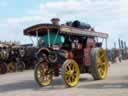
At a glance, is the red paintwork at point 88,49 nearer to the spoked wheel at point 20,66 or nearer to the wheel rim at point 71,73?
the wheel rim at point 71,73

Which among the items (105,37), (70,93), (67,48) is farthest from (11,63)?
(70,93)

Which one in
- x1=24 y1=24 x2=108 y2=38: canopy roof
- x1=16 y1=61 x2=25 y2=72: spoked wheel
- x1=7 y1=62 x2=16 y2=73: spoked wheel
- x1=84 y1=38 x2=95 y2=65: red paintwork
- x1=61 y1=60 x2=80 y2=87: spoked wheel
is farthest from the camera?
x1=16 y1=61 x2=25 y2=72: spoked wheel

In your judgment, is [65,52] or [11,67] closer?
[65,52]

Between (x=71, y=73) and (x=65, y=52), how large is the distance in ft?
3.23

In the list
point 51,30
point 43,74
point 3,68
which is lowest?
point 3,68

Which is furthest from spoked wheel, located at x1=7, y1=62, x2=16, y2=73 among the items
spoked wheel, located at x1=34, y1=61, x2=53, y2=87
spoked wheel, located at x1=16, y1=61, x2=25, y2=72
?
spoked wheel, located at x1=34, y1=61, x2=53, y2=87

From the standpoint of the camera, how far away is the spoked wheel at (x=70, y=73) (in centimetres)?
1509

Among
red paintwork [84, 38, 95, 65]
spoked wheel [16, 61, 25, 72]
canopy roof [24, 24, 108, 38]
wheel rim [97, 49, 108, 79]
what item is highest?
canopy roof [24, 24, 108, 38]

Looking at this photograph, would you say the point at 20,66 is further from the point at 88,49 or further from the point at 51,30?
the point at 51,30

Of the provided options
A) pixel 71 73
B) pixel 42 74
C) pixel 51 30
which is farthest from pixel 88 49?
pixel 42 74

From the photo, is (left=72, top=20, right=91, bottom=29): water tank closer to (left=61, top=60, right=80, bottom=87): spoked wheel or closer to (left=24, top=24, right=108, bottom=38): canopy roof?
(left=24, top=24, right=108, bottom=38): canopy roof

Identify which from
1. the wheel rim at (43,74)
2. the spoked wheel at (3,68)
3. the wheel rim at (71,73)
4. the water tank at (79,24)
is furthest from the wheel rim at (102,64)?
the spoked wheel at (3,68)

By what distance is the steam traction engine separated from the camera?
15617mm

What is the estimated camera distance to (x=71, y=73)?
607 inches
